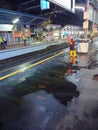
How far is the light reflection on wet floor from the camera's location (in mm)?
3552

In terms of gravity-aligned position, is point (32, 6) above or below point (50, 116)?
above

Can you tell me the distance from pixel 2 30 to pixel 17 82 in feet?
57.7

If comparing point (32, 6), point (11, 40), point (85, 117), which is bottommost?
point (85, 117)

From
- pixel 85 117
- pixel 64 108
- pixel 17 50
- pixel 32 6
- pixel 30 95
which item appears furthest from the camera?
pixel 32 6

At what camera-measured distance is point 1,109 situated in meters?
4.32

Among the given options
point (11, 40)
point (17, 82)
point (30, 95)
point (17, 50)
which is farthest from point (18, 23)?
point (30, 95)

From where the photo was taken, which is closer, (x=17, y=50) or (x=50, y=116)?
(x=50, y=116)

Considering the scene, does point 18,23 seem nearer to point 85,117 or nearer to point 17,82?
point 17,82

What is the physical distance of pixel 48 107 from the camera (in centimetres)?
438

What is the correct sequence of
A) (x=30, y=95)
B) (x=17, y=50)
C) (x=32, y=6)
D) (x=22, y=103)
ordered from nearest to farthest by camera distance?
1. (x=22, y=103)
2. (x=30, y=95)
3. (x=17, y=50)
4. (x=32, y=6)

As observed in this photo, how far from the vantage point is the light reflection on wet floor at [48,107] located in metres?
3.55

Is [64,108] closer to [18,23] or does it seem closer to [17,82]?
[17,82]

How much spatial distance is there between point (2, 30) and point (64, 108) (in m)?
20.5

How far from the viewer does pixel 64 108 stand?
4281 mm
